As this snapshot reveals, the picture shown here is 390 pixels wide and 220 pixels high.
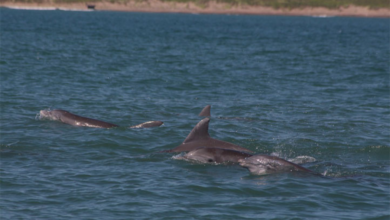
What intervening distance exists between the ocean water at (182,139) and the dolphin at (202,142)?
0.75 metres

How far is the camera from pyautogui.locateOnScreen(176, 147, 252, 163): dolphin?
14586mm

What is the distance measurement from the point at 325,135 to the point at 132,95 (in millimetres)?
10136

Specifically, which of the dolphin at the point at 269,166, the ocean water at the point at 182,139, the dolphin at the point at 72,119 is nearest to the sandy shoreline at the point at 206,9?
the ocean water at the point at 182,139

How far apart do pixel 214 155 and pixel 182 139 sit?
3.04 metres

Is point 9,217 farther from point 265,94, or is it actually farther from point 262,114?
point 265,94

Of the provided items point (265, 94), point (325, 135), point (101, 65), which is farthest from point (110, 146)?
point (101, 65)

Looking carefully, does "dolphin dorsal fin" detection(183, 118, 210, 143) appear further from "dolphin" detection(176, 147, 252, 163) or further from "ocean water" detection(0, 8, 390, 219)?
"ocean water" detection(0, 8, 390, 219)

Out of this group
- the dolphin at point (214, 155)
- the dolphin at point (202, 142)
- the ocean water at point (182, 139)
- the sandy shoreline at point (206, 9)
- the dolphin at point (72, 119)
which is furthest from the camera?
the sandy shoreline at point (206, 9)

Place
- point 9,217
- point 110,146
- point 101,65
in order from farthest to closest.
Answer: point 101,65 → point 110,146 → point 9,217

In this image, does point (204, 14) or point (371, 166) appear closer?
point (371, 166)

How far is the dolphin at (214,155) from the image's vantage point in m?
14.6

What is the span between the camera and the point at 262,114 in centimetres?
2177

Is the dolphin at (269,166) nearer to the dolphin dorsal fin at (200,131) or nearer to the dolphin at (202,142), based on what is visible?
the dolphin at (202,142)

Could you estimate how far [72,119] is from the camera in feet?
62.4
